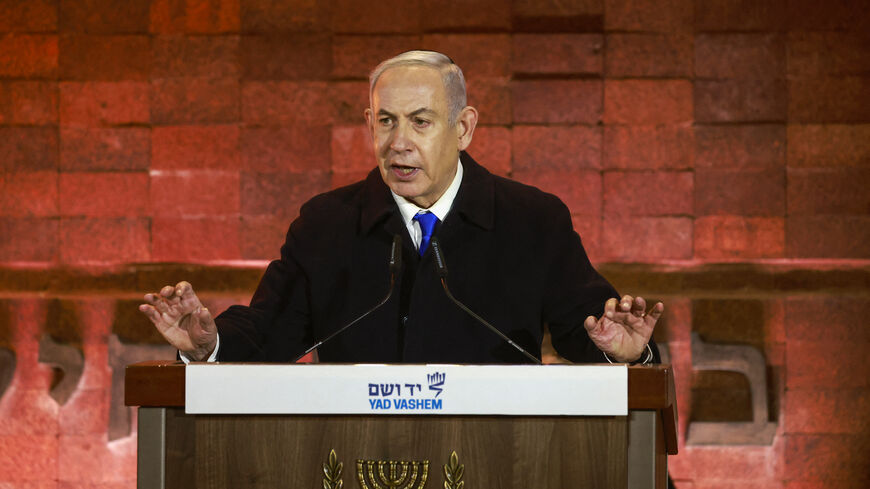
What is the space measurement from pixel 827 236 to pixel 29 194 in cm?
301

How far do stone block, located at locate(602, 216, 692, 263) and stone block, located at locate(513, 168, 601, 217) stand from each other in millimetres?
109

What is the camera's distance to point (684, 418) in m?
3.19

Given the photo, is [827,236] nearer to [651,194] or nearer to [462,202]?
[651,194]

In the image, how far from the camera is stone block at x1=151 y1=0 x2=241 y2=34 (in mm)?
3307

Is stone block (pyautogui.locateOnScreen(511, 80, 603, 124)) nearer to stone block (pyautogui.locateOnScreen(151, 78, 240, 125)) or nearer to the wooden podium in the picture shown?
stone block (pyautogui.locateOnScreen(151, 78, 240, 125))

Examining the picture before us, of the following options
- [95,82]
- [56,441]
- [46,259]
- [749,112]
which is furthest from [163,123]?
[749,112]

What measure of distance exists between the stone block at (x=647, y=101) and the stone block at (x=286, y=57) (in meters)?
1.07

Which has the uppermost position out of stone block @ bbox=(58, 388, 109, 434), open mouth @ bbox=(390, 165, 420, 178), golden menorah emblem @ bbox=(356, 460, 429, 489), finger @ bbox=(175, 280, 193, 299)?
open mouth @ bbox=(390, 165, 420, 178)

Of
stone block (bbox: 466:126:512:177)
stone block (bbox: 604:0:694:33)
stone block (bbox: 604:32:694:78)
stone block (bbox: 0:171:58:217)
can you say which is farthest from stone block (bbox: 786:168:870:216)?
stone block (bbox: 0:171:58:217)

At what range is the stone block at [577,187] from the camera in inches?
128

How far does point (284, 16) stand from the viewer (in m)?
3.31

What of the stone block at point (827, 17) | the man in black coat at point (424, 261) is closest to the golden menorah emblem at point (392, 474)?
the man in black coat at point (424, 261)

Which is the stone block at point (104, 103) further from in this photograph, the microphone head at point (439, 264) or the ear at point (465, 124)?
the microphone head at point (439, 264)

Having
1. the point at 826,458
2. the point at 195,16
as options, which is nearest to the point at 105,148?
the point at 195,16
